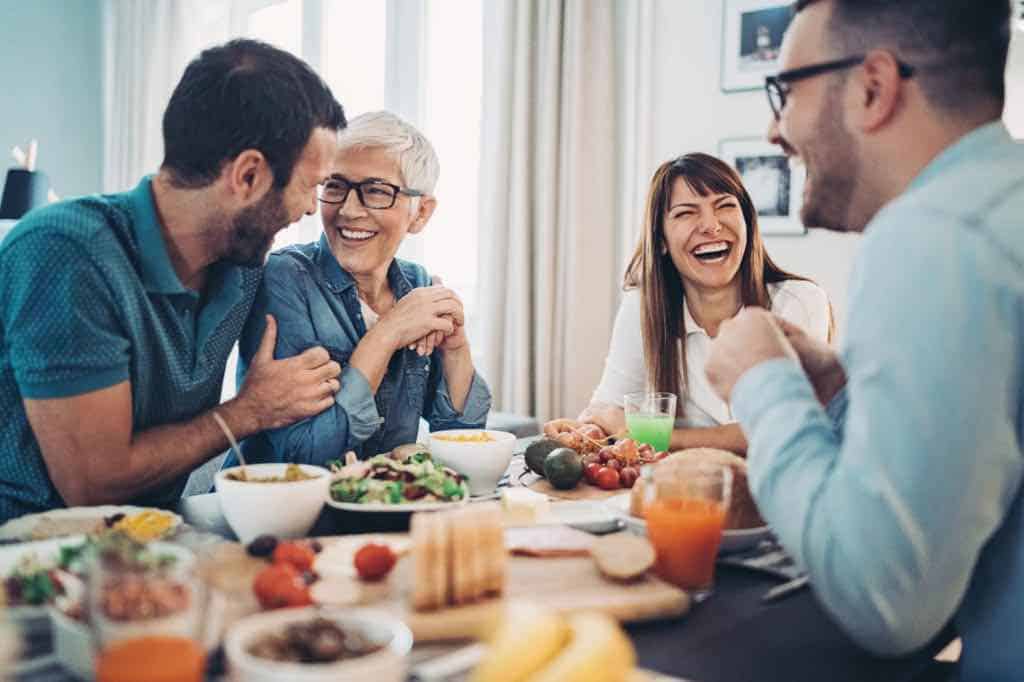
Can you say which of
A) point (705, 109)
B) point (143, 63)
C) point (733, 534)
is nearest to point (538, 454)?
point (733, 534)

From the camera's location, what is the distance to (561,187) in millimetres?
4008

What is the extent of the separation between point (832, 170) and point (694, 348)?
142cm

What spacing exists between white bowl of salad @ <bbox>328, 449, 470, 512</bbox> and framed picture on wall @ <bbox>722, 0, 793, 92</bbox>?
8.66ft

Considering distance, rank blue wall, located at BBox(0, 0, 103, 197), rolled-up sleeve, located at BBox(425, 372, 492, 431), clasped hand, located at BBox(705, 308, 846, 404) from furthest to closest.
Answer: blue wall, located at BBox(0, 0, 103, 197), rolled-up sleeve, located at BBox(425, 372, 492, 431), clasped hand, located at BBox(705, 308, 846, 404)

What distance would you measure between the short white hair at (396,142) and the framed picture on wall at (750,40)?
194 cm

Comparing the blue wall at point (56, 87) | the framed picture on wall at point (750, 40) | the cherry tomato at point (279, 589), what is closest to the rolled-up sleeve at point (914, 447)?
the cherry tomato at point (279, 589)

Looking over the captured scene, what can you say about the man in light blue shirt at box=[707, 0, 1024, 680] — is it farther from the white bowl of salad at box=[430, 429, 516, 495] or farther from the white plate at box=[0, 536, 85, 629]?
the white plate at box=[0, 536, 85, 629]

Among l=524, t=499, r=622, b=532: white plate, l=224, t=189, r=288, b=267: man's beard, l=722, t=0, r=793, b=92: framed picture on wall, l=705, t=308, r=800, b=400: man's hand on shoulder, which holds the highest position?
l=722, t=0, r=793, b=92: framed picture on wall

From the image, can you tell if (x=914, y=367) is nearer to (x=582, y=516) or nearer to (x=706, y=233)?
(x=582, y=516)

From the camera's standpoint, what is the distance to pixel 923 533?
0.82 meters

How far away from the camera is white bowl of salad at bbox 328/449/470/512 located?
134 cm

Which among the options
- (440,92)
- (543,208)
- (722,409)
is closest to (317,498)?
(722,409)

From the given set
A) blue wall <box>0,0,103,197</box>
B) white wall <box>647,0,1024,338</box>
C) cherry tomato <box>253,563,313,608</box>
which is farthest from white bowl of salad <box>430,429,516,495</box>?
blue wall <box>0,0,103,197</box>

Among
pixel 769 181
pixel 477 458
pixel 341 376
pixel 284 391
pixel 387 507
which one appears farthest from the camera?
pixel 769 181
